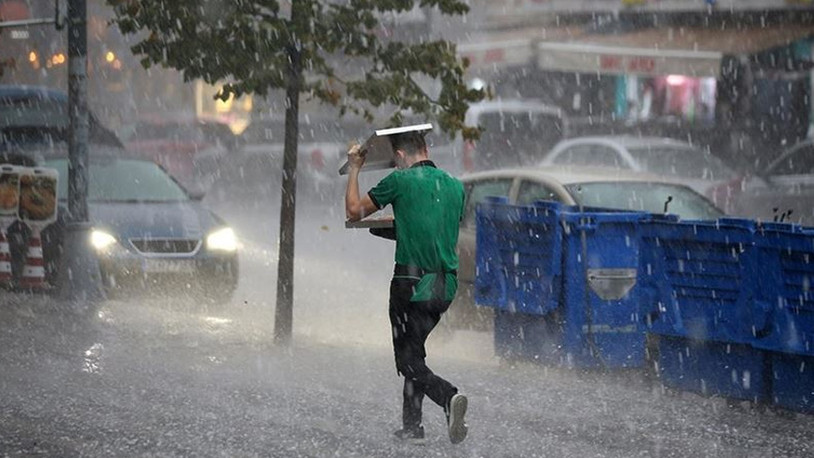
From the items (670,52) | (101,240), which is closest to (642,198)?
(101,240)

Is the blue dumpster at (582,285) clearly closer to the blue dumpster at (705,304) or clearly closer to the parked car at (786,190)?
the blue dumpster at (705,304)

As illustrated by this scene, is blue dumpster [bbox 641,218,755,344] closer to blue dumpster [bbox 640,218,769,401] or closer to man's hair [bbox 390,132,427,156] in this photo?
blue dumpster [bbox 640,218,769,401]

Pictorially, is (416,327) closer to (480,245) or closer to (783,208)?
(480,245)

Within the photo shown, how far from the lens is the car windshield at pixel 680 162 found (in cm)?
2048

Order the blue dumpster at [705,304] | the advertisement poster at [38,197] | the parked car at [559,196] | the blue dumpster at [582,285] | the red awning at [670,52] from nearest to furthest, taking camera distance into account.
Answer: the blue dumpster at [705,304], the blue dumpster at [582,285], the parked car at [559,196], the advertisement poster at [38,197], the red awning at [670,52]

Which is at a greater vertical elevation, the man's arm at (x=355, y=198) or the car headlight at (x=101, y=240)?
the man's arm at (x=355, y=198)

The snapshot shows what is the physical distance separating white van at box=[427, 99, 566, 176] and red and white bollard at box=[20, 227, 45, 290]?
41.4 feet

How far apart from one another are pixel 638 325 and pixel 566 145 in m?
12.4

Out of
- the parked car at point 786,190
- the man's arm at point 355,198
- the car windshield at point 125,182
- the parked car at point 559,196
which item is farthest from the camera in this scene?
the parked car at point 786,190

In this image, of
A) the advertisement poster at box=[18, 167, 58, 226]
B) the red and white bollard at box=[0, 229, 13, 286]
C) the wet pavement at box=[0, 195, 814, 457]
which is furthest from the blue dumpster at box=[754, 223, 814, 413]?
the red and white bollard at box=[0, 229, 13, 286]

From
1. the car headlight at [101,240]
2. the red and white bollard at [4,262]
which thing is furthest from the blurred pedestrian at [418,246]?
the red and white bollard at [4,262]

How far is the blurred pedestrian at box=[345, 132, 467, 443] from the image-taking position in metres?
7.91

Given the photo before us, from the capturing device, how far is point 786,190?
20.6 metres

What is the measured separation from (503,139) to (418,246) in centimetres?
2015
